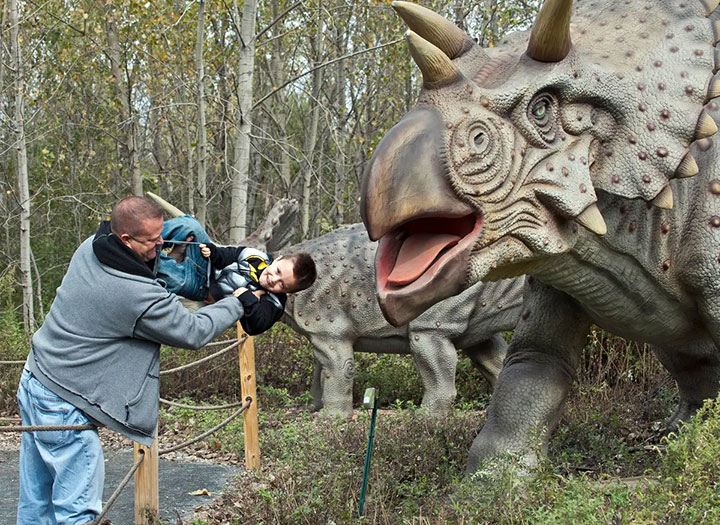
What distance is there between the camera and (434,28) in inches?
107

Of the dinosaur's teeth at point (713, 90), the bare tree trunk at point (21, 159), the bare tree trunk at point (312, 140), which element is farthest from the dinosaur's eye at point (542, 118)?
the bare tree trunk at point (312, 140)

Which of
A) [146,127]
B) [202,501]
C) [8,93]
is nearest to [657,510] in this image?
[202,501]

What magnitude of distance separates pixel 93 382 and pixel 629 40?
211 centimetres

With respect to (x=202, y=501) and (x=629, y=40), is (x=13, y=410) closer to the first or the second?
(x=202, y=501)

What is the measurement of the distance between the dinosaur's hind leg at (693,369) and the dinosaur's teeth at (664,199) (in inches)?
39.6

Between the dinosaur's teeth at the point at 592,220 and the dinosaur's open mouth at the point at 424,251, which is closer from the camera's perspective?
the dinosaur's open mouth at the point at 424,251

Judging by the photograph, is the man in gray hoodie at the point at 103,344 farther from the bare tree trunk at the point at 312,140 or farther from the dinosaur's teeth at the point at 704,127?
the bare tree trunk at the point at 312,140

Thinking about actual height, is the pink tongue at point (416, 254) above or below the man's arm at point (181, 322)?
above

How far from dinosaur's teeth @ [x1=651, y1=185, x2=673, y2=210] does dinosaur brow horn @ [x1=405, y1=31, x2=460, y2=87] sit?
0.70m

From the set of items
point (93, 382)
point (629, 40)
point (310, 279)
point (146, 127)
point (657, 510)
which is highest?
point (146, 127)

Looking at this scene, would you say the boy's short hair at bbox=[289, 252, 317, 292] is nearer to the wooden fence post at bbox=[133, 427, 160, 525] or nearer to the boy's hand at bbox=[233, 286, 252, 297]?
the boy's hand at bbox=[233, 286, 252, 297]

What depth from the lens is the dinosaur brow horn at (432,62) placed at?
2.55m

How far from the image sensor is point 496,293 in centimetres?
673

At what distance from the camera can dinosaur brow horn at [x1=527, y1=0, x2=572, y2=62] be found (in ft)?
8.33
